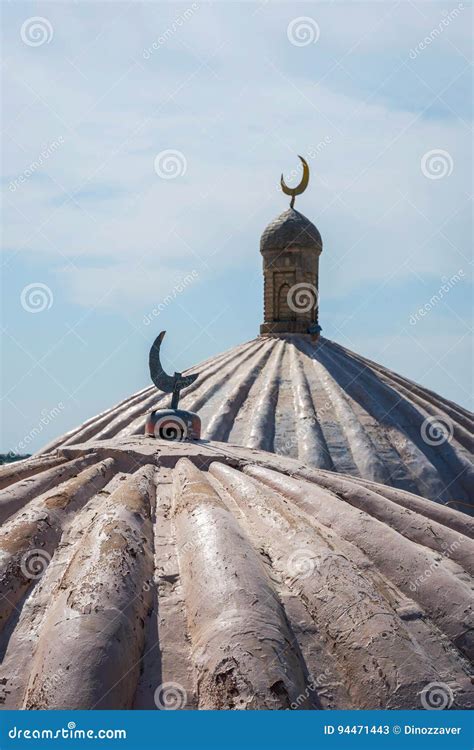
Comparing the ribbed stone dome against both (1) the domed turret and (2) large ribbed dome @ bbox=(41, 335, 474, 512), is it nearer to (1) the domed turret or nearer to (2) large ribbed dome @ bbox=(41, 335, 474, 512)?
(1) the domed turret

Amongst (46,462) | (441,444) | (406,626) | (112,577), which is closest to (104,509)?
(112,577)

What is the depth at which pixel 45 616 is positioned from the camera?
3.87 metres

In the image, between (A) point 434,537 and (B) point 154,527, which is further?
(A) point 434,537

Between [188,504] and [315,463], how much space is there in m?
5.55

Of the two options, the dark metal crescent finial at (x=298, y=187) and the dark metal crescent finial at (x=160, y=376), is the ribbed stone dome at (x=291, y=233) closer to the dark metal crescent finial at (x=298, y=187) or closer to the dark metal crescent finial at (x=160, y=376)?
the dark metal crescent finial at (x=298, y=187)

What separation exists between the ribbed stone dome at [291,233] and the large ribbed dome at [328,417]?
1875 millimetres

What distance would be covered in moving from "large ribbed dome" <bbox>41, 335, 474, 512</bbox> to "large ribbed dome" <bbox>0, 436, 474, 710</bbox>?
517 cm

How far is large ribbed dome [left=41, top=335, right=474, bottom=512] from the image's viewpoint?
34.7 ft

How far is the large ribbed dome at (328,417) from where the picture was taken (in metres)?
10.6

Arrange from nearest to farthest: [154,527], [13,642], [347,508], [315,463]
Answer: [13,642], [154,527], [347,508], [315,463]

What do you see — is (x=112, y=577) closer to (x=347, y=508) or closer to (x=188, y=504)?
(x=188, y=504)

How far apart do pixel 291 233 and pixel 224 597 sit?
11277 millimetres

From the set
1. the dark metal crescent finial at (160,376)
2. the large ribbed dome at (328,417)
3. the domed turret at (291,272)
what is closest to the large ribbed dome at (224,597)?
the dark metal crescent finial at (160,376)

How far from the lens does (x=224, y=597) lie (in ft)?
12.3
